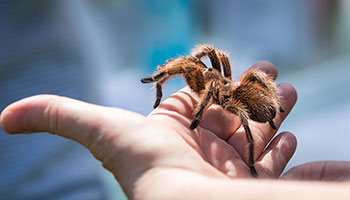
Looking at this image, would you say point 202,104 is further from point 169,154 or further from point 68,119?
point 68,119

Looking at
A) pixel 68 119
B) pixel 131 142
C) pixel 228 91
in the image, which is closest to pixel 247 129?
pixel 228 91

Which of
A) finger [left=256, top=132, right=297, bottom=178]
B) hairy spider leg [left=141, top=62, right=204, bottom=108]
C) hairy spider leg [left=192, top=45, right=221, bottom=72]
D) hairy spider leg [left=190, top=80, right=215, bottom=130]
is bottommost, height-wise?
finger [left=256, top=132, right=297, bottom=178]

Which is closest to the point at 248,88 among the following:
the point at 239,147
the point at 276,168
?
the point at 239,147

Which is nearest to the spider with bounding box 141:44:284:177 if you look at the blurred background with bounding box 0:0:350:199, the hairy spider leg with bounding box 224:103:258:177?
the hairy spider leg with bounding box 224:103:258:177

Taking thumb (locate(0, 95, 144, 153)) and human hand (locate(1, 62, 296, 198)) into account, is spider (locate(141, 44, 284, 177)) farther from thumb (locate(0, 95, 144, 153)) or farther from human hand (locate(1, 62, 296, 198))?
thumb (locate(0, 95, 144, 153))

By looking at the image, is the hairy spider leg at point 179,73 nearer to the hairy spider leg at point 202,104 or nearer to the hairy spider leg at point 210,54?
the hairy spider leg at point 202,104

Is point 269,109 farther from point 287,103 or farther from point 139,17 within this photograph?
point 139,17
